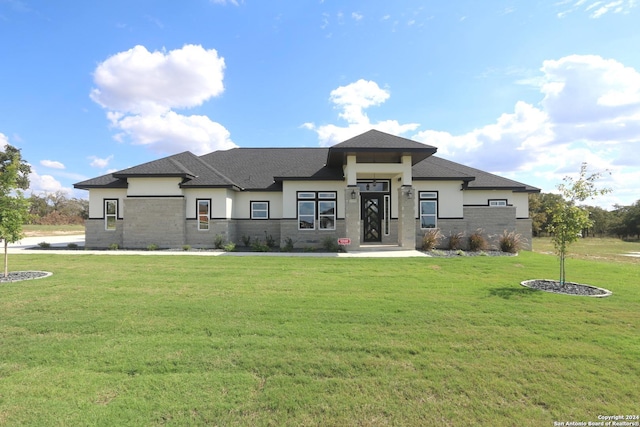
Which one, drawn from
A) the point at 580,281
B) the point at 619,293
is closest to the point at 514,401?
the point at 619,293

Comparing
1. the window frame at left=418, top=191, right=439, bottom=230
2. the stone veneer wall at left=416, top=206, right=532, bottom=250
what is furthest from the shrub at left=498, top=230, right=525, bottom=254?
the window frame at left=418, top=191, right=439, bottom=230

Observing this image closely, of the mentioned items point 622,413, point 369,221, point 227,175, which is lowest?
point 622,413

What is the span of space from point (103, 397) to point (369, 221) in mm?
16249

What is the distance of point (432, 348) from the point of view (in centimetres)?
422

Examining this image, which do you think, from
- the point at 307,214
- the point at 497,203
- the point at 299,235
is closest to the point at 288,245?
the point at 299,235

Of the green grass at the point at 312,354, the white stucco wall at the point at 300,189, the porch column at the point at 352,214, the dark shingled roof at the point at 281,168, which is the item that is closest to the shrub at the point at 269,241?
the white stucco wall at the point at 300,189

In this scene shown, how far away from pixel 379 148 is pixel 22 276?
14.1m

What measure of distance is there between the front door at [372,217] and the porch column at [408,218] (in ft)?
8.33

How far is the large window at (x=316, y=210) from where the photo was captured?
56.9ft

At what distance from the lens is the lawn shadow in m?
6.91

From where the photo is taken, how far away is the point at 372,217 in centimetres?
1834

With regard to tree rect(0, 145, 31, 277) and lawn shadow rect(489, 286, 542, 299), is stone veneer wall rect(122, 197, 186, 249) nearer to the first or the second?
tree rect(0, 145, 31, 277)

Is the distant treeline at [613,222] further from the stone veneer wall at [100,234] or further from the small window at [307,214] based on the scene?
the stone veneer wall at [100,234]

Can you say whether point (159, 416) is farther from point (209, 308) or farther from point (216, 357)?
point (209, 308)
